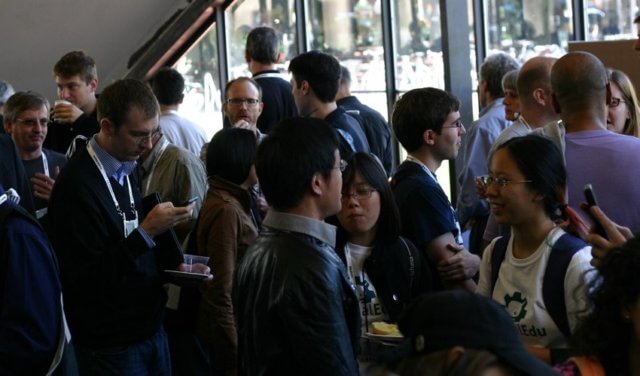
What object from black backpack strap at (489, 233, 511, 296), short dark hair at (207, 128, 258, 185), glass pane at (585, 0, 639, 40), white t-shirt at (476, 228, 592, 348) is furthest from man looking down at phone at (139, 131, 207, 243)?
glass pane at (585, 0, 639, 40)

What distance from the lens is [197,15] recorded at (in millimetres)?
10922

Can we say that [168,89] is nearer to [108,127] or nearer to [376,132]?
[376,132]

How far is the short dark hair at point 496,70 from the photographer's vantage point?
19.2 feet

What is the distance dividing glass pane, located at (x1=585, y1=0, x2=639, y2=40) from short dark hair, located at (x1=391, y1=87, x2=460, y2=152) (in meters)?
3.63

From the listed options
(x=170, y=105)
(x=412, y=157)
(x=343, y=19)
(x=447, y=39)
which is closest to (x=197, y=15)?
(x=343, y=19)

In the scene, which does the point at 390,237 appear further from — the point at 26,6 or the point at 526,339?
the point at 26,6

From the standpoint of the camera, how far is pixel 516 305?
2.86 meters

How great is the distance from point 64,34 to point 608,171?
363 inches

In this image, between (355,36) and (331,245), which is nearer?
(331,245)

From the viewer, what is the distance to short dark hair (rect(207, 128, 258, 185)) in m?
4.23

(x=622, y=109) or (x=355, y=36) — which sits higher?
(x=355, y=36)

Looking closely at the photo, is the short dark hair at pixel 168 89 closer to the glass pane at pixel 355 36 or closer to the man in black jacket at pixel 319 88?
the man in black jacket at pixel 319 88

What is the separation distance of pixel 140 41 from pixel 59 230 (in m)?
8.23

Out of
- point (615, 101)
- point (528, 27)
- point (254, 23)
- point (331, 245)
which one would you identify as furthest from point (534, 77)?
point (254, 23)
